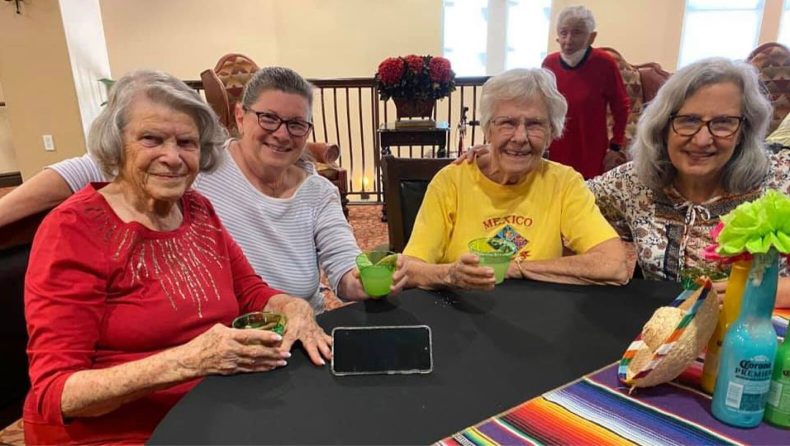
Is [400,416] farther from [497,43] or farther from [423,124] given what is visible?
[497,43]

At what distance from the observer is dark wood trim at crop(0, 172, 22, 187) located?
5949 mm

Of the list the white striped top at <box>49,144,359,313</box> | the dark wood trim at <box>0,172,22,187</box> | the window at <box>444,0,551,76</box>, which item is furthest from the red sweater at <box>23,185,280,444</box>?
the window at <box>444,0,551,76</box>

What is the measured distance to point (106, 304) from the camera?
1.06 m

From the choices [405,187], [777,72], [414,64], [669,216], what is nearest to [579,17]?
[414,64]

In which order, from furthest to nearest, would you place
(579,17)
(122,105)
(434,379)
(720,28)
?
(720,28) < (579,17) < (122,105) < (434,379)

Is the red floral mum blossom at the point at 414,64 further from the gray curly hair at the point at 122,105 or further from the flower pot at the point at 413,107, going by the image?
the gray curly hair at the point at 122,105

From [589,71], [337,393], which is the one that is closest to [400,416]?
[337,393]

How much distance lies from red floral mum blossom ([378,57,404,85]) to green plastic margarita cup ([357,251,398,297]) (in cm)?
282

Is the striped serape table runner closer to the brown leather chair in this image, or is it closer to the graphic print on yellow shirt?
the graphic print on yellow shirt

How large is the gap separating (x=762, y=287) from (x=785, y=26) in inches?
277

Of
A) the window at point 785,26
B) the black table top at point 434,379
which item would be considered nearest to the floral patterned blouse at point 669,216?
the black table top at point 434,379

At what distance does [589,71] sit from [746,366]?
299 cm

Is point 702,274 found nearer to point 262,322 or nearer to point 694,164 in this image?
point 694,164

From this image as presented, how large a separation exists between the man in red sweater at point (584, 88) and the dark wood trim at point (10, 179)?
6.23 m
